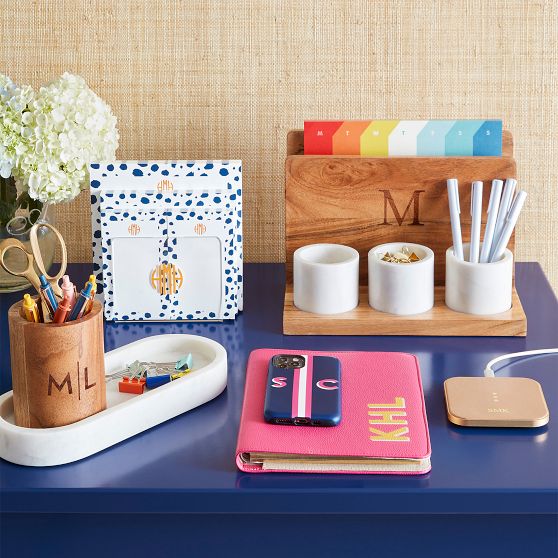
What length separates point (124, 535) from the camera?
0.90 metres

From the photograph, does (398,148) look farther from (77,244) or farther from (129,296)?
(77,244)

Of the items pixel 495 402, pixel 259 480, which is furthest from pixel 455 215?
pixel 259 480

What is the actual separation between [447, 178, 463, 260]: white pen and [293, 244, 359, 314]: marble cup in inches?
5.0

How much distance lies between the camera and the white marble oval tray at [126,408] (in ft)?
2.91

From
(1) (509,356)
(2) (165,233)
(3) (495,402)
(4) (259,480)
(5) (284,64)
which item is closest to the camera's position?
(4) (259,480)

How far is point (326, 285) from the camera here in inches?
46.2

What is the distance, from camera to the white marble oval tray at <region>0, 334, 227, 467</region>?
2.91ft

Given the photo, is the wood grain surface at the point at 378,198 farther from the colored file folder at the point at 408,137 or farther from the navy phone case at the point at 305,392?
the navy phone case at the point at 305,392

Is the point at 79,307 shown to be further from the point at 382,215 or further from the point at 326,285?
the point at 382,215

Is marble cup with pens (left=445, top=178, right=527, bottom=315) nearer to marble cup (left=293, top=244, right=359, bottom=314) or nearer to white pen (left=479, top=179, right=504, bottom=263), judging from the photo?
white pen (left=479, top=179, right=504, bottom=263)

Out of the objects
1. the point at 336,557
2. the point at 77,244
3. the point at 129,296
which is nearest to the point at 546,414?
the point at 336,557

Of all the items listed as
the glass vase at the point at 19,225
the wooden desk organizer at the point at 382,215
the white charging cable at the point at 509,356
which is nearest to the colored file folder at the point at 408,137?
the wooden desk organizer at the point at 382,215

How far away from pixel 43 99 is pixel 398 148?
46 centimetres

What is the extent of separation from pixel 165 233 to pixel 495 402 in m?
0.47
